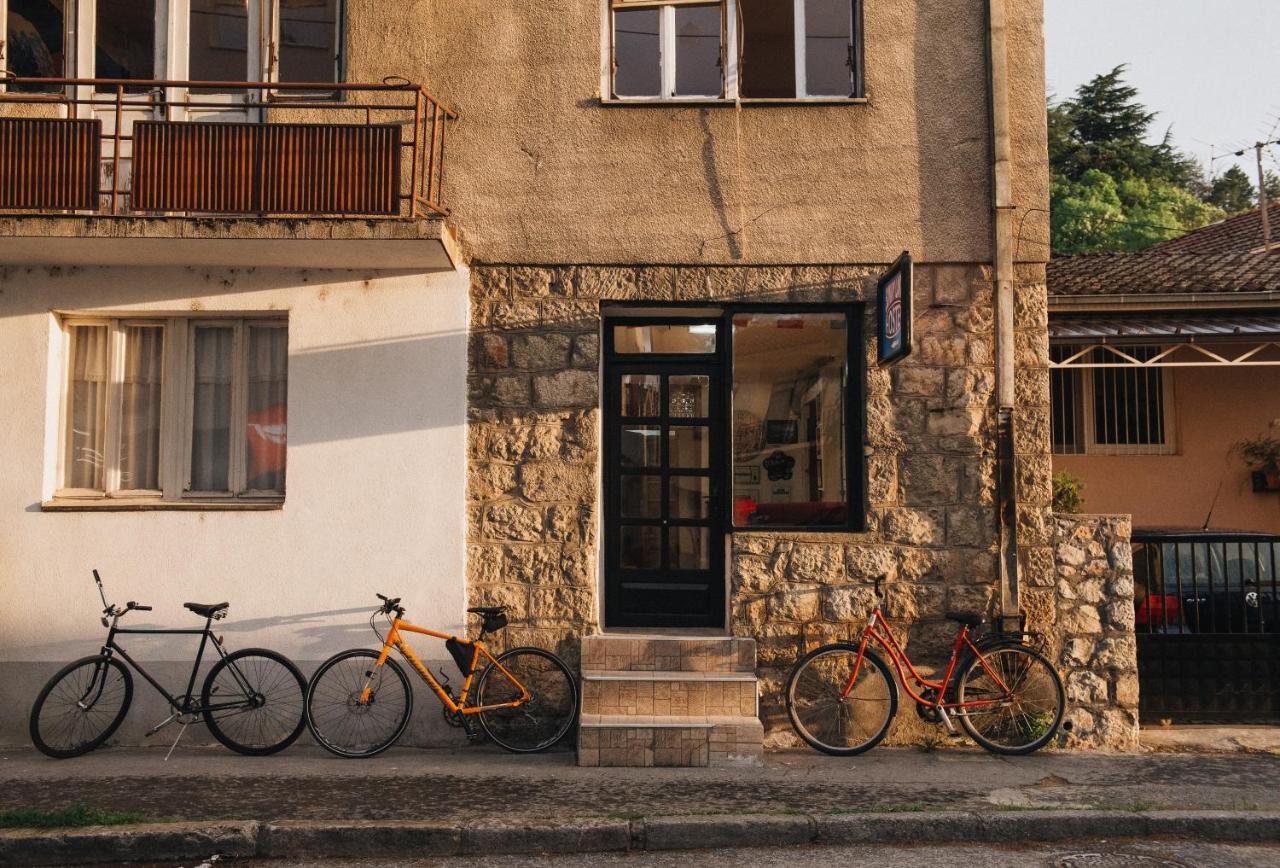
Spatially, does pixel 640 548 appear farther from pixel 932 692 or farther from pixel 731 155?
pixel 731 155

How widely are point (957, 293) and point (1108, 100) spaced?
95.0 feet

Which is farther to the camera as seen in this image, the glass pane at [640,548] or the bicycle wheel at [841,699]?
the glass pane at [640,548]

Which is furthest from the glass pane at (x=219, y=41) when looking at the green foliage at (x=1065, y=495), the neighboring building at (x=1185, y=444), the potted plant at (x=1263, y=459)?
the potted plant at (x=1263, y=459)

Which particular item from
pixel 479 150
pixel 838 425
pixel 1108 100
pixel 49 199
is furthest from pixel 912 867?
pixel 1108 100

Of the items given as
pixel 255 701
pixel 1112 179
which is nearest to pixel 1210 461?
pixel 255 701

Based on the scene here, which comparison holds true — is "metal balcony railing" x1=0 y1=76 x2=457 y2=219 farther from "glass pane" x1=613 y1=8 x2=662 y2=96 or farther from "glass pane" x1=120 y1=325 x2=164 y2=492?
"glass pane" x1=613 y1=8 x2=662 y2=96

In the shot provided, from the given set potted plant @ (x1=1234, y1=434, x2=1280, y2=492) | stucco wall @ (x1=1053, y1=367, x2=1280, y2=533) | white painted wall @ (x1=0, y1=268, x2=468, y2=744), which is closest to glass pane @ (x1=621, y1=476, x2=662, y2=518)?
white painted wall @ (x1=0, y1=268, x2=468, y2=744)

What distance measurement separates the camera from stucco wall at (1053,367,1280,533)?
1159 centimetres

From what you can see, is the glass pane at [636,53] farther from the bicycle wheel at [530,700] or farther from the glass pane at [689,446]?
the bicycle wheel at [530,700]

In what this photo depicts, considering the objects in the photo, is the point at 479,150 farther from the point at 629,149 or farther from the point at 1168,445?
the point at 1168,445

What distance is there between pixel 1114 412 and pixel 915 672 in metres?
5.17

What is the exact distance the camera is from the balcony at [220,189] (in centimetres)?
784

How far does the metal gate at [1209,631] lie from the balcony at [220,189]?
20.8 ft

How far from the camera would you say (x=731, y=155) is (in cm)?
869
